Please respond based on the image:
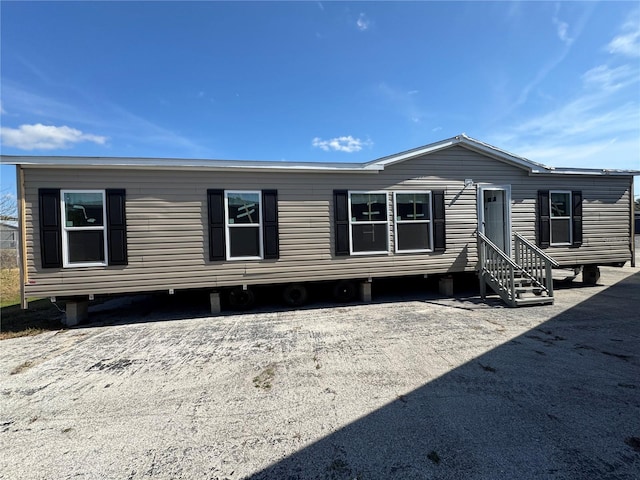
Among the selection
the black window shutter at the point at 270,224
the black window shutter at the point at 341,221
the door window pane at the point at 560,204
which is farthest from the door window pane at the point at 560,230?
the black window shutter at the point at 270,224

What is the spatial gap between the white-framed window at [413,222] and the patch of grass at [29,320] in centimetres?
676

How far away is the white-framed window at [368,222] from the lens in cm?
662

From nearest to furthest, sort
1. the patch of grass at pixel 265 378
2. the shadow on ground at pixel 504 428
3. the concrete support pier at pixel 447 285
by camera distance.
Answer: the shadow on ground at pixel 504 428 → the patch of grass at pixel 265 378 → the concrete support pier at pixel 447 285

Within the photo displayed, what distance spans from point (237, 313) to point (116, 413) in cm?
352

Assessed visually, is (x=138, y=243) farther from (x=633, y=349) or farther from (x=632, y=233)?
(x=632, y=233)

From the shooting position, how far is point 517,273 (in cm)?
692

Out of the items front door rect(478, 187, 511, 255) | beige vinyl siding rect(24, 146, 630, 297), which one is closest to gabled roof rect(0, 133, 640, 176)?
beige vinyl siding rect(24, 146, 630, 297)

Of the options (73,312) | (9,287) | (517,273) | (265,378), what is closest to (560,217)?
(517,273)

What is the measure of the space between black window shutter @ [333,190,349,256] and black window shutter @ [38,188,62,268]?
198 inches

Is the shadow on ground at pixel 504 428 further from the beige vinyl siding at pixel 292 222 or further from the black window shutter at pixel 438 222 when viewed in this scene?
the beige vinyl siding at pixel 292 222

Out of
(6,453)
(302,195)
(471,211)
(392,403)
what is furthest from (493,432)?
(471,211)

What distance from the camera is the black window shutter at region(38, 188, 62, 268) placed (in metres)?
5.36

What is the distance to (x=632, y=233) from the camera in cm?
813

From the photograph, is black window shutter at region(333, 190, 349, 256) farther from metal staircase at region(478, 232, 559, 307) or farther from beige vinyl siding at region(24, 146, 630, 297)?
metal staircase at region(478, 232, 559, 307)
